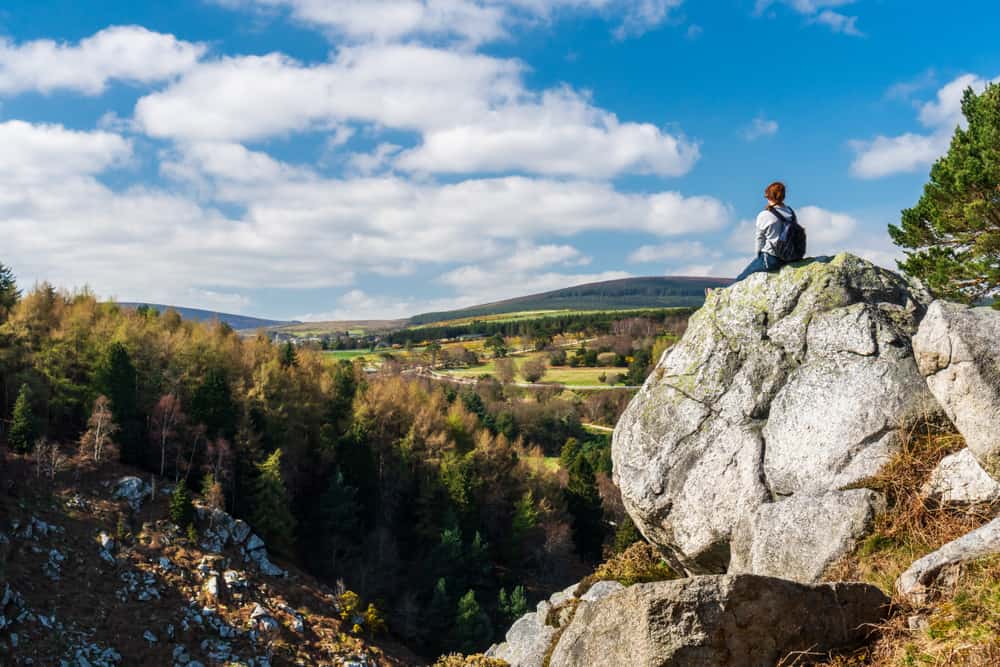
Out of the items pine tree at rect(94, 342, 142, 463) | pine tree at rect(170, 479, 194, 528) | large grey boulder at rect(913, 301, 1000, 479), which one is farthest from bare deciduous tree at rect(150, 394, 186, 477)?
large grey boulder at rect(913, 301, 1000, 479)

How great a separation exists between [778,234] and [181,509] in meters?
50.1

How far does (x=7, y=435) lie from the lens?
5069 centimetres

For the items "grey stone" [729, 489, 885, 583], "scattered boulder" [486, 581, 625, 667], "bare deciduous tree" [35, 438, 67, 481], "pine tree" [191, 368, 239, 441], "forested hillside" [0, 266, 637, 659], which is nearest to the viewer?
"grey stone" [729, 489, 885, 583]

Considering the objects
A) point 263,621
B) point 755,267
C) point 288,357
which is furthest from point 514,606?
point 755,267

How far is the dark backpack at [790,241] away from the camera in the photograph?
449 inches

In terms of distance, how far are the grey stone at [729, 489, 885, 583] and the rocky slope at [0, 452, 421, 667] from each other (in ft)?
132

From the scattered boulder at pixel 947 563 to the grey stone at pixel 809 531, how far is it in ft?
5.80

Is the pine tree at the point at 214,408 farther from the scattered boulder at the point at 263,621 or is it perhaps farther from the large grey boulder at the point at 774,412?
the large grey boulder at the point at 774,412

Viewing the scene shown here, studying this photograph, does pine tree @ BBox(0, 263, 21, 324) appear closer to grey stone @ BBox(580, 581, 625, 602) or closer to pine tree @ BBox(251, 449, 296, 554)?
pine tree @ BBox(251, 449, 296, 554)

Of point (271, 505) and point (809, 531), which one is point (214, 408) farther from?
point (809, 531)

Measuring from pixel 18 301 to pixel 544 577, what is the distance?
59068 millimetres

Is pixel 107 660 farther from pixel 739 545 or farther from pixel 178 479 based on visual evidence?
pixel 739 545

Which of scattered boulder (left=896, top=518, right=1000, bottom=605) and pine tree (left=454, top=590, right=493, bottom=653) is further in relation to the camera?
pine tree (left=454, top=590, right=493, bottom=653)

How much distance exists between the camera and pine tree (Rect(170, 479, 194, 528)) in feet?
161
